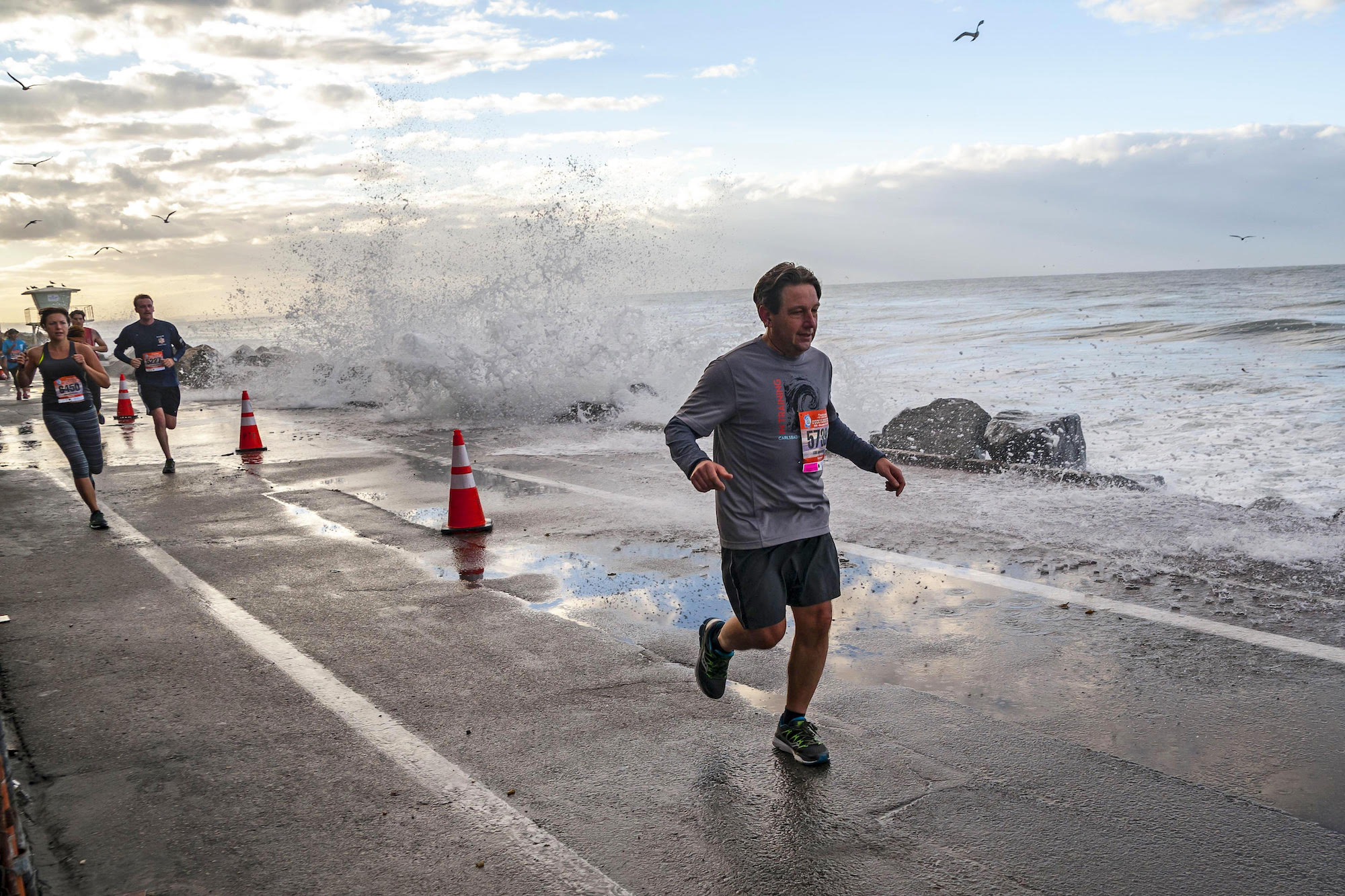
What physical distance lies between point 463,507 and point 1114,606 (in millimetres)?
4696

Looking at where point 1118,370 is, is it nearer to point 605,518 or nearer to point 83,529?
point 605,518

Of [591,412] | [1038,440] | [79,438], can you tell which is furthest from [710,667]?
[591,412]

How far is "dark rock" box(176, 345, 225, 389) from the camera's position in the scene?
28234mm

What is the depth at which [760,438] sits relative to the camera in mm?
3717

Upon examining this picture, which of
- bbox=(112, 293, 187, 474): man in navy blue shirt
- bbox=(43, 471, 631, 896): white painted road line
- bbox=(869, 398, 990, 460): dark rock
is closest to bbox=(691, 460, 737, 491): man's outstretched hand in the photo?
bbox=(43, 471, 631, 896): white painted road line

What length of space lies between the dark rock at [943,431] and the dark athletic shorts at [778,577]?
24.1ft

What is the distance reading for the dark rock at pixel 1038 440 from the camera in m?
10.6

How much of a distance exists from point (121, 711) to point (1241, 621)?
5.34 metres

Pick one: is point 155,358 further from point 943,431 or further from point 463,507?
point 943,431

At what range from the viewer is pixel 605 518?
8.23m

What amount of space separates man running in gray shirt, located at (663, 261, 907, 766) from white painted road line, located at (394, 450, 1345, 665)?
2.46m

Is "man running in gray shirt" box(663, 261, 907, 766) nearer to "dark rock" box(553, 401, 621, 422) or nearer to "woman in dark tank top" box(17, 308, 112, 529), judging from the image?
"woman in dark tank top" box(17, 308, 112, 529)

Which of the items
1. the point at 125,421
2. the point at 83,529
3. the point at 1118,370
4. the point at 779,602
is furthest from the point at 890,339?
the point at 779,602

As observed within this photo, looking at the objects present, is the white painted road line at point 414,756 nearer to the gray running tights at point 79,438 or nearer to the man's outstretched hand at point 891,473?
the man's outstretched hand at point 891,473
